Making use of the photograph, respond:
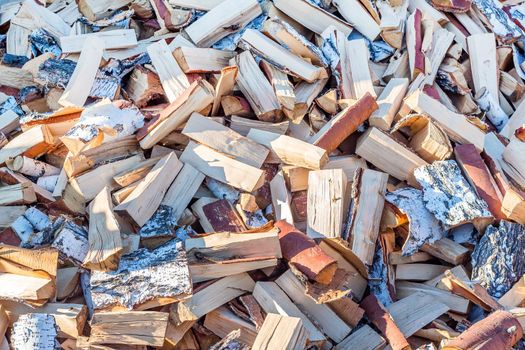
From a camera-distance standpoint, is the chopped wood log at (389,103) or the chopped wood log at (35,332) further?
the chopped wood log at (389,103)

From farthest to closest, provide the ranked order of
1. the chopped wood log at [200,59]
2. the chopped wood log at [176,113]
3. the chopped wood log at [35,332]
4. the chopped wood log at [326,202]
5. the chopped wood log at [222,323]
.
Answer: the chopped wood log at [200,59], the chopped wood log at [176,113], the chopped wood log at [326,202], the chopped wood log at [222,323], the chopped wood log at [35,332]

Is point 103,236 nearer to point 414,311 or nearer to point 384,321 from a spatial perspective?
point 384,321

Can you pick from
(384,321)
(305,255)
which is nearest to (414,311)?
(384,321)

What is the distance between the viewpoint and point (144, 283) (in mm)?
2145

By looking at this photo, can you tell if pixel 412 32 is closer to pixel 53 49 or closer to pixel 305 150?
pixel 305 150

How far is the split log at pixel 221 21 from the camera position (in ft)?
10.2

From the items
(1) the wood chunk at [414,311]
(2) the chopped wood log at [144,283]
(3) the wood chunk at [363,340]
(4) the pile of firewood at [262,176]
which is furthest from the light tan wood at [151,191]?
(1) the wood chunk at [414,311]

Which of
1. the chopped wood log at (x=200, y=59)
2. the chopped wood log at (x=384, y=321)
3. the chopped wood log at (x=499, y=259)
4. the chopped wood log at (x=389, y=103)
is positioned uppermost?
the chopped wood log at (x=389, y=103)

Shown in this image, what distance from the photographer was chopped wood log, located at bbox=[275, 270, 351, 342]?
226 centimetres

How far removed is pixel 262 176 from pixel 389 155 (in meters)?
0.57

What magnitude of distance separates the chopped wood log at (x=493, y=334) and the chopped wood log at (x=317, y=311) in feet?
1.24

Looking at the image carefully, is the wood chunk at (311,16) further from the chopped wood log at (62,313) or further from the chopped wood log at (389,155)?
the chopped wood log at (62,313)

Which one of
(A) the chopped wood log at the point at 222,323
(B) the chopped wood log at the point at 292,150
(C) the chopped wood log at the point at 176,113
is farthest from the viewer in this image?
(C) the chopped wood log at the point at 176,113

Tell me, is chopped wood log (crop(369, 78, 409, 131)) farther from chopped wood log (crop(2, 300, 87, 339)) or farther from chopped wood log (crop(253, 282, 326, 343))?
chopped wood log (crop(2, 300, 87, 339))
